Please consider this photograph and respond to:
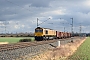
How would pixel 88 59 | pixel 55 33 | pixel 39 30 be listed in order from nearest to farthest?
1. pixel 88 59
2. pixel 39 30
3. pixel 55 33

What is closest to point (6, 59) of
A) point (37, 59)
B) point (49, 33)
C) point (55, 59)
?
point (37, 59)

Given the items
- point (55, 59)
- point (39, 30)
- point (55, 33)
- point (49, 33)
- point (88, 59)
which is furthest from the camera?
point (55, 33)

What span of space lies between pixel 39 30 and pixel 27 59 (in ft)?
145

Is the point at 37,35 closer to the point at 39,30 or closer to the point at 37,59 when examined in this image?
the point at 39,30

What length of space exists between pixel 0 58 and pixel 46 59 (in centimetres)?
379

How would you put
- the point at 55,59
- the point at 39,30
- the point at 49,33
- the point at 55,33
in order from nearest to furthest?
the point at 55,59 < the point at 39,30 < the point at 49,33 < the point at 55,33

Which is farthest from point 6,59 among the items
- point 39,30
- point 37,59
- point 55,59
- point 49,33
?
point 49,33

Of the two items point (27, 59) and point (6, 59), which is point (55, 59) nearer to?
point (27, 59)

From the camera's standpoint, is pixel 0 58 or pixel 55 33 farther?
pixel 55 33

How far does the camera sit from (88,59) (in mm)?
17281

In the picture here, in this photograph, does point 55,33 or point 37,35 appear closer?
point 37,35

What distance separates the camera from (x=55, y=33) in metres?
82.8

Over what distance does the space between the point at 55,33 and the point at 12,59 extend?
62.7 meters

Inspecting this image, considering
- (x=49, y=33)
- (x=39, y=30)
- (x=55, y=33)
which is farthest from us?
(x=55, y=33)
